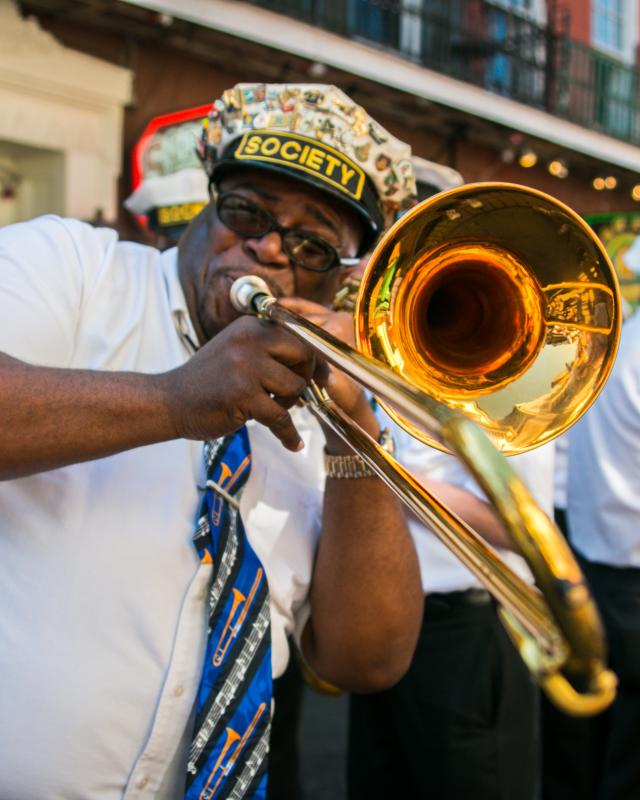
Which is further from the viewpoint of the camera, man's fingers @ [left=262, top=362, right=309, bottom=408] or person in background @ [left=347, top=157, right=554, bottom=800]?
person in background @ [left=347, top=157, right=554, bottom=800]

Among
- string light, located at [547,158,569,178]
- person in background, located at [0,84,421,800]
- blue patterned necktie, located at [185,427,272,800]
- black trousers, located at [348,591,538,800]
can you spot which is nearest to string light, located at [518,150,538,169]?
string light, located at [547,158,569,178]

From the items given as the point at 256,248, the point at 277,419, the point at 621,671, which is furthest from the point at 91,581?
the point at 621,671

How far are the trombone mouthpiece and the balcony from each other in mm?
6577

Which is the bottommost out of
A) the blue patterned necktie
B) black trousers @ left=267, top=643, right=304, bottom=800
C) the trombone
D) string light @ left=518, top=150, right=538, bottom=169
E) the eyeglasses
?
black trousers @ left=267, top=643, right=304, bottom=800

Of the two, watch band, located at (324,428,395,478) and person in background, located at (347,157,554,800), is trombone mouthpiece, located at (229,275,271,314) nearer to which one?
watch band, located at (324,428,395,478)

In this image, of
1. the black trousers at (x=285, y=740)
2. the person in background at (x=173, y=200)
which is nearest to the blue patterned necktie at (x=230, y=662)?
the black trousers at (x=285, y=740)

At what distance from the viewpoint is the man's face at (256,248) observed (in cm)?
183

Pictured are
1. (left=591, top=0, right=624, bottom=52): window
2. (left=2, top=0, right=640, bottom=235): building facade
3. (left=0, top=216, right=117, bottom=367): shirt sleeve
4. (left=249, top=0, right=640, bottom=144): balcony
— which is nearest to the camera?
(left=0, top=216, right=117, bottom=367): shirt sleeve

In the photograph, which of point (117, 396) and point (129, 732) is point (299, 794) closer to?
point (129, 732)

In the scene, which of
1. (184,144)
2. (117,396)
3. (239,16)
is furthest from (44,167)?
(117,396)

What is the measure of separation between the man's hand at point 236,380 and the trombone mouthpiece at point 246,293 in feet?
0.40

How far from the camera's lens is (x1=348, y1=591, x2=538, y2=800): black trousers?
2641 mm

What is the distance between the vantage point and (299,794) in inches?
105

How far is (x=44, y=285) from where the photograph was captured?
1599mm
